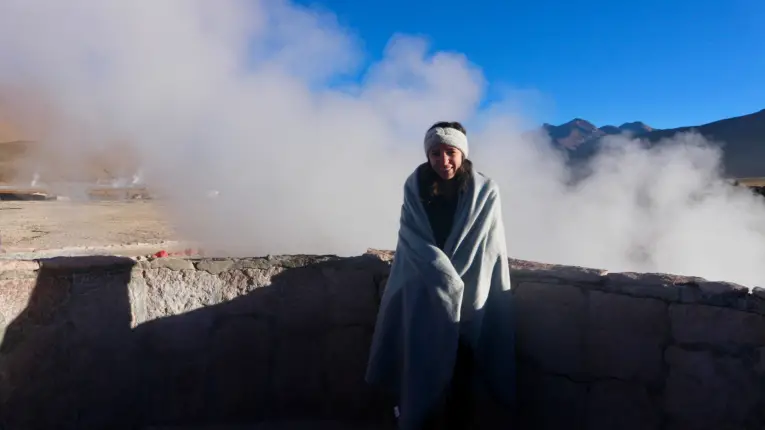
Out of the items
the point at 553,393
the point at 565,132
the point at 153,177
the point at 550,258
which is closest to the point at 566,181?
the point at 550,258

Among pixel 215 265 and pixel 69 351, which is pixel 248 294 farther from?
pixel 69 351

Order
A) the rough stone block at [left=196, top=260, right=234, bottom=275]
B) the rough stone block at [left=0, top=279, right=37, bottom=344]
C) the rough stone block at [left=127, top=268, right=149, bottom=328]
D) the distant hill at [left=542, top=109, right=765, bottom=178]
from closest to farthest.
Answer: the rough stone block at [left=0, top=279, right=37, bottom=344] → the rough stone block at [left=127, top=268, right=149, bottom=328] → the rough stone block at [left=196, top=260, right=234, bottom=275] → the distant hill at [left=542, top=109, right=765, bottom=178]

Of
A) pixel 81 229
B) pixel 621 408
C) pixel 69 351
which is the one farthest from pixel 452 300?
pixel 81 229

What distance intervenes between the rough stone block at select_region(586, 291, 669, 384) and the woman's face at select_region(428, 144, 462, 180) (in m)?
0.70

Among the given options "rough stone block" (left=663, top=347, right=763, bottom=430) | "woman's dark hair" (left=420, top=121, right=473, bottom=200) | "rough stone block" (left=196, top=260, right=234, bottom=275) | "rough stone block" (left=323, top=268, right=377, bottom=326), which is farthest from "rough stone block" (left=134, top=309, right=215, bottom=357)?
"rough stone block" (left=663, top=347, right=763, bottom=430)

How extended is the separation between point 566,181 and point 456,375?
401 inches

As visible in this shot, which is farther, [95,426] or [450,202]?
[95,426]

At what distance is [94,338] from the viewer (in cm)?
229

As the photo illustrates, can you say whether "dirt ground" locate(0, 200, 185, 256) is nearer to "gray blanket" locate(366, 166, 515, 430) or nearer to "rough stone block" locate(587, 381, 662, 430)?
"gray blanket" locate(366, 166, 515, 430)

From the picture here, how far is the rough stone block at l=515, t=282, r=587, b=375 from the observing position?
2.15 metres

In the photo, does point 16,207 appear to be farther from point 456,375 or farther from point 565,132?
point 565,132

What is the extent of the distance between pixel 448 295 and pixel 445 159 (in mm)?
475

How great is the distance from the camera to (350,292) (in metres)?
2.55

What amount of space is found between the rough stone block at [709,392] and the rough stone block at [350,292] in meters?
1.20
